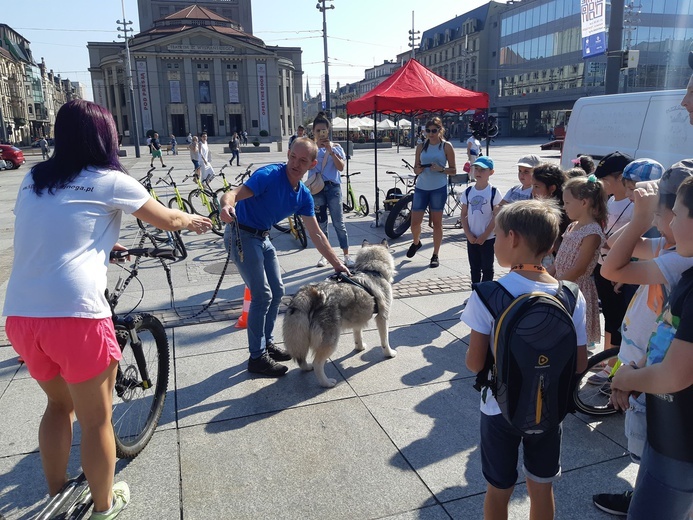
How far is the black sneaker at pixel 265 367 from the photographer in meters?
4.26

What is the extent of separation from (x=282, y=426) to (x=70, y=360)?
1.74 metres

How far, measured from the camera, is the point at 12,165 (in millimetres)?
32219

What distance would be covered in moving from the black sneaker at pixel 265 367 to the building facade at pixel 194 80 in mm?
70611

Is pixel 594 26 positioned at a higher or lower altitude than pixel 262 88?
lower

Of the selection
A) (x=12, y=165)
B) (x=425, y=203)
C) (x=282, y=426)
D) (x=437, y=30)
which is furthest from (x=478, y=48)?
(x=282, y=426)

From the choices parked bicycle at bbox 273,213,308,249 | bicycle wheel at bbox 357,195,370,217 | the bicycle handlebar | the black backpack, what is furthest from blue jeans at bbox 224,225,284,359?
bicycle wheel at bbox 357,195,370,217

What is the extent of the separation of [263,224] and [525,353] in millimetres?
2767

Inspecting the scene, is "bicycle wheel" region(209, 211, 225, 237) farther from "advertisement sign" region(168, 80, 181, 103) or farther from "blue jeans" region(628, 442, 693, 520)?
"advertisement sign" region(168, 80, 181, 103)

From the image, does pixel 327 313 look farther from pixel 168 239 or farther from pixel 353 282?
pixel 168 239

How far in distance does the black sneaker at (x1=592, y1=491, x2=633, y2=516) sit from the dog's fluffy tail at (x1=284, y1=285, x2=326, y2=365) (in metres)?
2.14

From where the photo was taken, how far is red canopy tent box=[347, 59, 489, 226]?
32.9ft

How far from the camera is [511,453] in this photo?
2.17 m

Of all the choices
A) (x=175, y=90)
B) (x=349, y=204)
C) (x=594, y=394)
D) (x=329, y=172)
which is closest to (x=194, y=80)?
(x=175, y=90)

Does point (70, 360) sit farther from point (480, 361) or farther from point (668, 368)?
point (668, 368)
